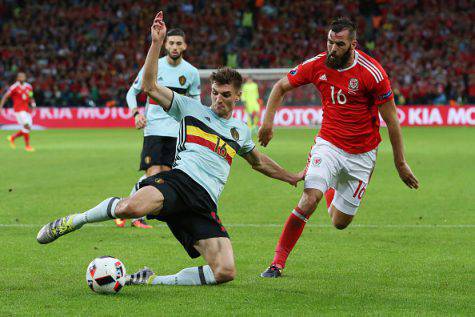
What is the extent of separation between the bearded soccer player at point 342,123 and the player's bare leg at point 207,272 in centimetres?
59

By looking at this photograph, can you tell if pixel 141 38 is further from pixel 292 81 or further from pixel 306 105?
pixel 292 81

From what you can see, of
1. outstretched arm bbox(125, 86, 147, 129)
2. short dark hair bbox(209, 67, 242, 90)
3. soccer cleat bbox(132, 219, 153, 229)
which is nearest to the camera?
short dark hair bbox(209, 67, 242, 90)

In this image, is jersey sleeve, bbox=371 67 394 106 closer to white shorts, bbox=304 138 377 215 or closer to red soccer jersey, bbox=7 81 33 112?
white shorts, bbox=304 138 377 215

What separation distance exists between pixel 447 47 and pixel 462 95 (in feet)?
15.3

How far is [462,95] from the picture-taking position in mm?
35062

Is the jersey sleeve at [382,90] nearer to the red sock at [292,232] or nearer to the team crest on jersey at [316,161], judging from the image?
the team crest on jersey at [316,161]

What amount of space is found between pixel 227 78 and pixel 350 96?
1.30 metres

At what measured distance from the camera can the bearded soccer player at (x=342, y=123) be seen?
295 inches

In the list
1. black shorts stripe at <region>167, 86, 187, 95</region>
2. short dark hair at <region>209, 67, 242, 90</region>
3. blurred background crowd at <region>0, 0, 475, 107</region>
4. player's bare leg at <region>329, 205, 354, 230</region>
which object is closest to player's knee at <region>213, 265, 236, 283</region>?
short dark hair at <region>209, 67, 242, 90</region>

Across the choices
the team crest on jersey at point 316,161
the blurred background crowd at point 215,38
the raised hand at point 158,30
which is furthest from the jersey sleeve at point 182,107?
the blurred background crowd at point 215,38

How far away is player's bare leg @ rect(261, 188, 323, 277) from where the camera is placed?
289 inches

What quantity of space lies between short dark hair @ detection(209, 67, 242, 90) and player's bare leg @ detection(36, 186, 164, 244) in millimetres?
1026

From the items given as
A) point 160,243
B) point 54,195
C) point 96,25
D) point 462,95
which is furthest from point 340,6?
point 160,243

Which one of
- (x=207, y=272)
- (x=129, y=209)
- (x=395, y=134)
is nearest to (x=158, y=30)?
(x=129, y=209)
